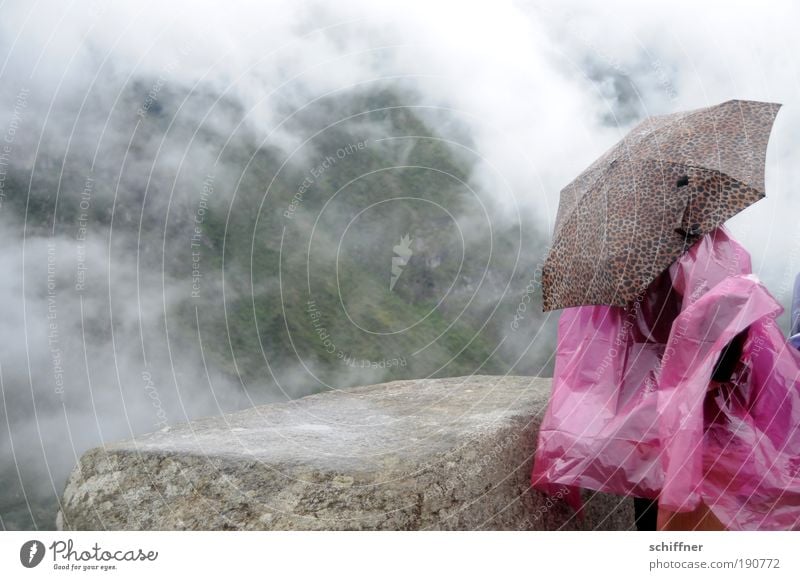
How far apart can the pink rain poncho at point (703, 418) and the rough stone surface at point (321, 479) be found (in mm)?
265

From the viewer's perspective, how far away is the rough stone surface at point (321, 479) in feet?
8.25

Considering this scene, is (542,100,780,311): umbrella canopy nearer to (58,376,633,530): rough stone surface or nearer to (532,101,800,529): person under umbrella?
(532,101,800,529): person under umbrella

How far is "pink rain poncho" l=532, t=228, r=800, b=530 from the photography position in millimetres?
2367

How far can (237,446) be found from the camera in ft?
9.40

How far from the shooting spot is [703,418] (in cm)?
248

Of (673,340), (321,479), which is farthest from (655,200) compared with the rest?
(321,479)

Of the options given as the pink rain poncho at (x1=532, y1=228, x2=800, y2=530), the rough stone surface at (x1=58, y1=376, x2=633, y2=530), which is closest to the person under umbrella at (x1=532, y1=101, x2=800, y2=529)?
the pink rain poncho at (x1=532, y1=228, x2=800, y2=530)

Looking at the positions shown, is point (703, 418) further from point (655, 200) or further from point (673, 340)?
point (655, 200)

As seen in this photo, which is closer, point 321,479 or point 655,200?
point 321,479

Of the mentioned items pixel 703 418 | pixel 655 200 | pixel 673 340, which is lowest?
pixel 703 418

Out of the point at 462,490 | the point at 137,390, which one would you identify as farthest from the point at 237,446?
the point at 462,490

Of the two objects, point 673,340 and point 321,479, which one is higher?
point 673,340

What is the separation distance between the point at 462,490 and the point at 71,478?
1.60 meters

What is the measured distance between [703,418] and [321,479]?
140cm
